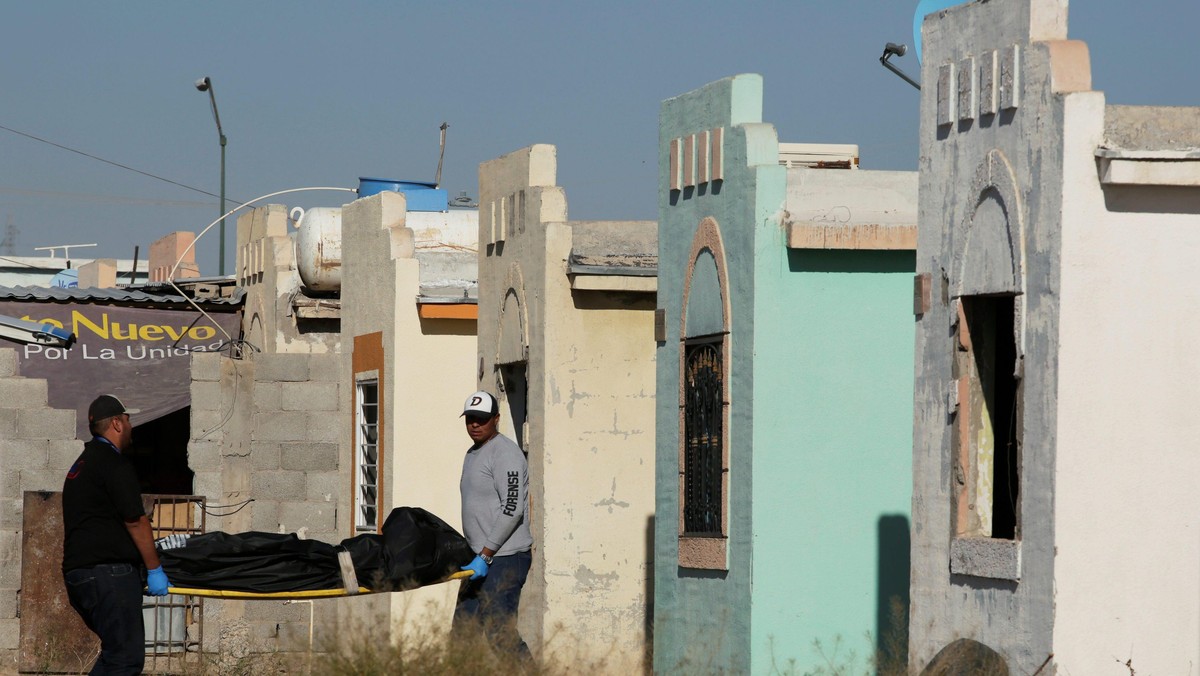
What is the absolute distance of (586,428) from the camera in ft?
44.9

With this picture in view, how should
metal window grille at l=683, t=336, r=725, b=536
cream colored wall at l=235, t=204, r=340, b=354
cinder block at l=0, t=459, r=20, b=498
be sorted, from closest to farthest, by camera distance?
1. metal window grille at l=683, t=336, r=725, b=536
2. cinder block at l=0, t=459, r=20, b=498
3. cream colored wall at l=235, t=204, r=340, b=354

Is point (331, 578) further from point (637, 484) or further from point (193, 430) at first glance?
point (193, 430)

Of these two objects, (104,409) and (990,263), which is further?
(104,409)

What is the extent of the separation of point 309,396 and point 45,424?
2724 mm

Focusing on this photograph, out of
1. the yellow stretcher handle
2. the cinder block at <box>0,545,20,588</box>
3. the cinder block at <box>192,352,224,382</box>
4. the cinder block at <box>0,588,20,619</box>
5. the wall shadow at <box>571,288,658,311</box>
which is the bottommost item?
the cinder block at <box>0,588,20,619</box>

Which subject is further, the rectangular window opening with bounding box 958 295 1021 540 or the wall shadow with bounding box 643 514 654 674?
the wall shadow with bounding box 643 514 654 674

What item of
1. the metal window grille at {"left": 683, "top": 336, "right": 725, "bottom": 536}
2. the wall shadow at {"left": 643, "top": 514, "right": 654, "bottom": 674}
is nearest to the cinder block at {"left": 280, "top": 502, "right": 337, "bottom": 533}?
the wall shadow at {"left": 643, "top": 514, "right": 654, "bottom": 674}

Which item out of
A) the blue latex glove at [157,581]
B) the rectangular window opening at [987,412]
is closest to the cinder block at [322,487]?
the blue latex glove at [157,581]

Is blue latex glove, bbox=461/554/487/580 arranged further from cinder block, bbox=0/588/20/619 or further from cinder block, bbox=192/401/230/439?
cinder block, bbox=192/401/230/439

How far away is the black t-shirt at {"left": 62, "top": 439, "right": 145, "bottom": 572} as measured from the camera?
9.61 metres

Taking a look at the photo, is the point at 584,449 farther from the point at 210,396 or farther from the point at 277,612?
the point at 210,396

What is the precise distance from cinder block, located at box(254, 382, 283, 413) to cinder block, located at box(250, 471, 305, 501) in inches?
24.4

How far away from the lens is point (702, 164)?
39.2ft

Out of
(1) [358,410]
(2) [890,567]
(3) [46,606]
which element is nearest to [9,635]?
(3) [46,606]
